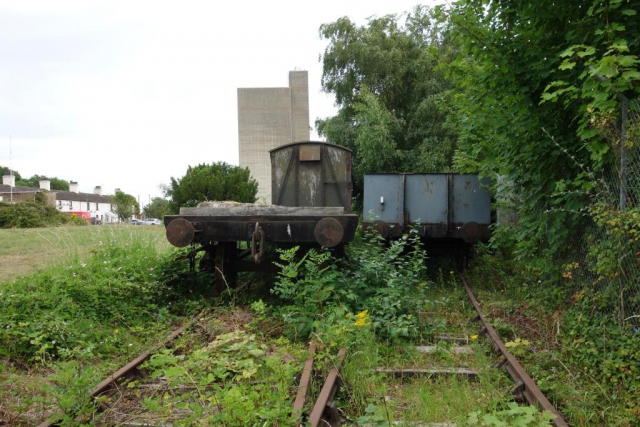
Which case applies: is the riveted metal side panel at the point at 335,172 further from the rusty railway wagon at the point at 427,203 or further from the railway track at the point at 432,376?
the railway track at the point at 432,376

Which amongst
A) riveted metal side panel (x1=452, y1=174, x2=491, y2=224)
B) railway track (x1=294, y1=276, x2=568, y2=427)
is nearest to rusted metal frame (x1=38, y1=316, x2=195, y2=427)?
railway track (x1=294, y1=276, x2=568, y2=427)

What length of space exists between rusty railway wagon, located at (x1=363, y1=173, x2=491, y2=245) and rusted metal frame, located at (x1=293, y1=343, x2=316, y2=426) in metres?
6.13

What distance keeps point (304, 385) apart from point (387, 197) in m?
7.49

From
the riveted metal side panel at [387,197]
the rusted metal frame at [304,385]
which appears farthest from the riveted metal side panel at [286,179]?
the rusted metal frame at [304,385]

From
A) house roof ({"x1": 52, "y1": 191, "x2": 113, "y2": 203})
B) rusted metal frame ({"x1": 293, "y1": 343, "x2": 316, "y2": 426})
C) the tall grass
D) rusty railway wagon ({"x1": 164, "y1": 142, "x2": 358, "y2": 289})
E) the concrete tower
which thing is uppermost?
the concrete tower

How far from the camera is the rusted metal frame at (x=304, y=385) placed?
309 centimetres

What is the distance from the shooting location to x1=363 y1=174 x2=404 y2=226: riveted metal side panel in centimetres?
1052

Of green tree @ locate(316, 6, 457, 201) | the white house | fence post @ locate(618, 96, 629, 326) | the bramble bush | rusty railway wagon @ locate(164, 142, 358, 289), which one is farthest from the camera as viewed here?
the white house

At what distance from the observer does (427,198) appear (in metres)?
10.5

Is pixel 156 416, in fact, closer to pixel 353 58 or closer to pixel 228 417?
pixel 228 417

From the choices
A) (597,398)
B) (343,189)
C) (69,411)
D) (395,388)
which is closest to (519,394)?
(597,398)

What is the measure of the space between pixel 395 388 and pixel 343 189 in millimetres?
5256

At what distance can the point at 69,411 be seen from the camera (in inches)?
122

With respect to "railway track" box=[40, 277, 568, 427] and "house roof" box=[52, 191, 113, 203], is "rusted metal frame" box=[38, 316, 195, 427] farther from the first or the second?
"house roof" box=[52, 191, 113, 203]
